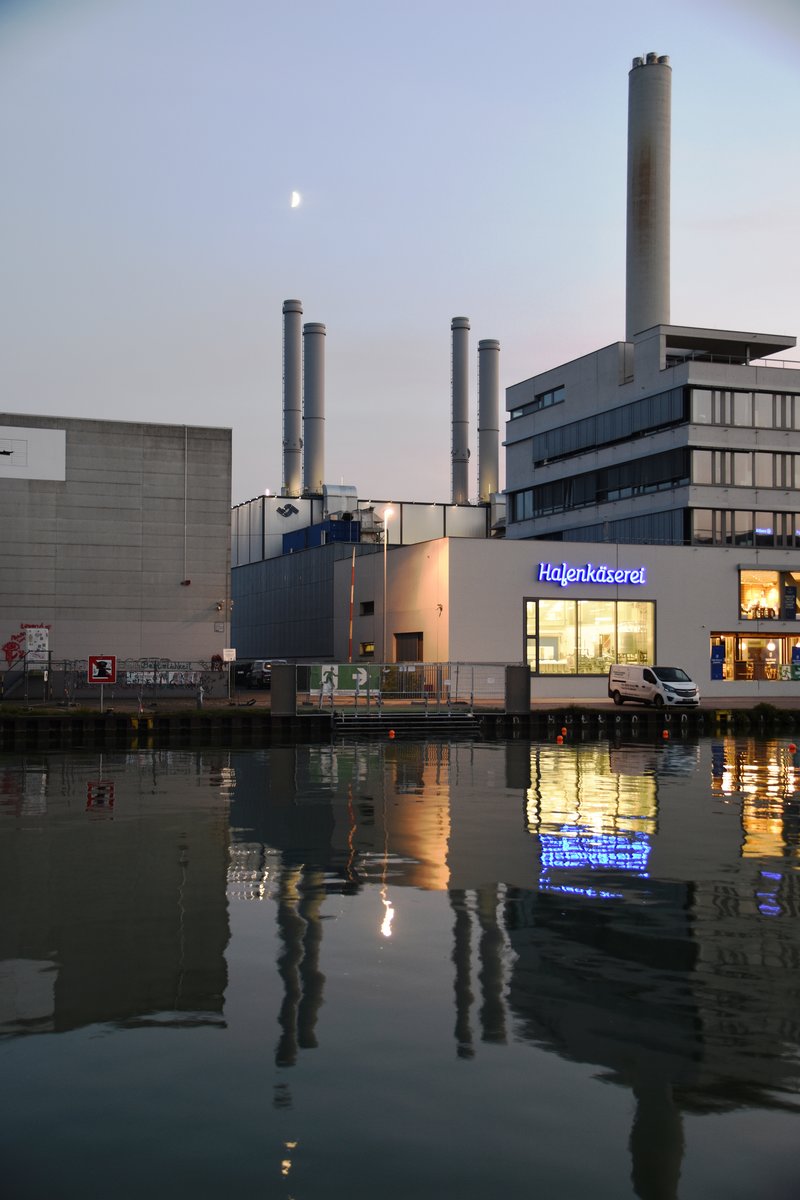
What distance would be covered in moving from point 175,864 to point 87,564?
4744 centimetres

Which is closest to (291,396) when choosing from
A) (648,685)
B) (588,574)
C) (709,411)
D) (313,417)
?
(313,417)

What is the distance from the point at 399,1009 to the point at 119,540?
56255 millimetres

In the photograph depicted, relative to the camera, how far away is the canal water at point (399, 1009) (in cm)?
837

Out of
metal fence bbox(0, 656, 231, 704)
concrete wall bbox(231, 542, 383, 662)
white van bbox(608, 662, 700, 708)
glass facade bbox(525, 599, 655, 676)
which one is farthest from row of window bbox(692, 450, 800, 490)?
metal fence bbox(0, 656, 231, 704)

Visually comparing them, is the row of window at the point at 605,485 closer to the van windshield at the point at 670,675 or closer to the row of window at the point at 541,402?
the row of window at the point at 541,402

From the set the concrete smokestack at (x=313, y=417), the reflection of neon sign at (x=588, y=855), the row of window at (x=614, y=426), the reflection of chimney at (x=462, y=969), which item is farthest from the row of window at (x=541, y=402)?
the reflection of chimney at (x=462, y=969)

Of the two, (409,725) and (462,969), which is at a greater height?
(409,725)

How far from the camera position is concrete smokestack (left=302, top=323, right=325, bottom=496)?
115250 millimetres

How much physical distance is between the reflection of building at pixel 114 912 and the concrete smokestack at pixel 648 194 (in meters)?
74.8

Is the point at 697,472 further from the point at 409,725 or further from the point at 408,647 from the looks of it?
the point at 409,725

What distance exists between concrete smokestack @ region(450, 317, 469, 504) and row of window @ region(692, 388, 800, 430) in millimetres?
42263

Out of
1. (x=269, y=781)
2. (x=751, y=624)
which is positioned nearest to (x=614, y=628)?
(x=751, y=624)

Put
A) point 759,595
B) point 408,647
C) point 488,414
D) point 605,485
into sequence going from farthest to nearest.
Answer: point 488,414, point 605,485, point 759,595, point 408,647

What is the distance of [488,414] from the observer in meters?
123
